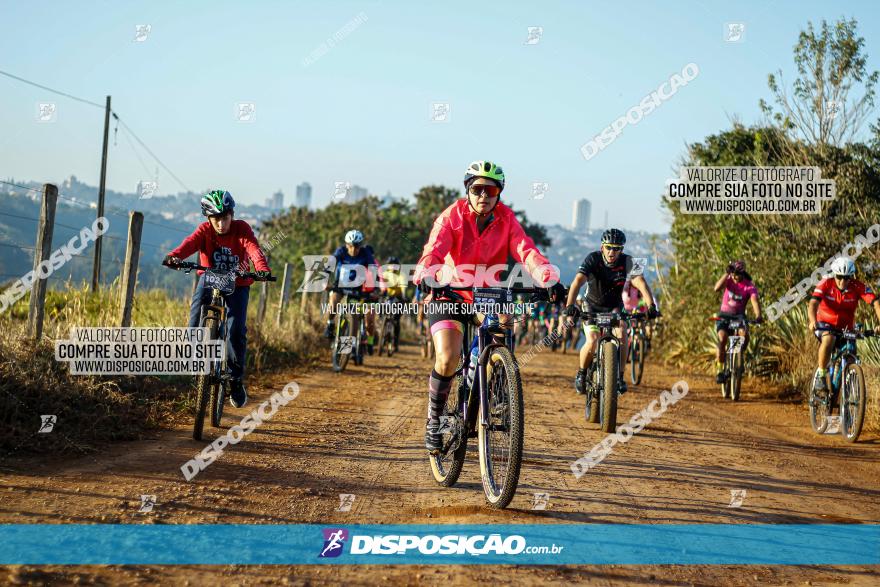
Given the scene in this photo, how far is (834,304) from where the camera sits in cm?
1084

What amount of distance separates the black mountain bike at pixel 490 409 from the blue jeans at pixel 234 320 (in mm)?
2874

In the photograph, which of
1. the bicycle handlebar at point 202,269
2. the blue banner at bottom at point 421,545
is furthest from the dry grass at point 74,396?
the blue banner at bottom at point 421,545

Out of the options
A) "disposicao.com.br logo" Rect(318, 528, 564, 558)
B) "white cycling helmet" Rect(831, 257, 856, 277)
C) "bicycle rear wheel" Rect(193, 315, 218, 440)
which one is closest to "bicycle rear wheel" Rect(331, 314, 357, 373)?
"bicycle rear wheel" Rect(193, 315, 218, 440)

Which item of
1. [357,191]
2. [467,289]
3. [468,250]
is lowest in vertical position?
[467,289]

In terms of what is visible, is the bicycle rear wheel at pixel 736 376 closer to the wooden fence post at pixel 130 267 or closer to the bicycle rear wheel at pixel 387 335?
the bicycle rear wheel at pixel 387 335

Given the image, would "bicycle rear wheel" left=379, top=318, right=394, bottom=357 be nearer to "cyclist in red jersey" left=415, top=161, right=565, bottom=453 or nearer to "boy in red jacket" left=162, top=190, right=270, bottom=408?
"boy in red jacket" left=162, top=190, right=270, bottom=408

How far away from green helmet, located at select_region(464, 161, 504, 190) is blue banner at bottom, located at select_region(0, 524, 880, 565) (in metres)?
2.51

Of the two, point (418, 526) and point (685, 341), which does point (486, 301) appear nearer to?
point (418, 526)

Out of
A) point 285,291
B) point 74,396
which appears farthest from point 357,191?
point 74,396

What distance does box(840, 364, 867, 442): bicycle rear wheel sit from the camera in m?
9.87

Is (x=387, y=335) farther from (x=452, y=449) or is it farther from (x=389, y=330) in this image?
(x=452, y=449)

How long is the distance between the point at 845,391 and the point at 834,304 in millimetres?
1235

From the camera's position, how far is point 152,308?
1347 centimetres

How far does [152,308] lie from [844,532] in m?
10.9
